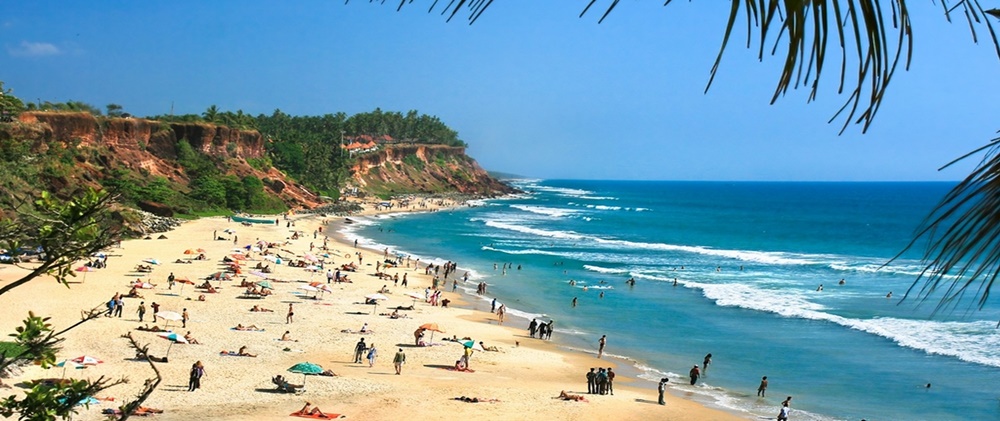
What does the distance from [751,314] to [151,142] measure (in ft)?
181

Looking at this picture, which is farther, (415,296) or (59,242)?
(415,296)

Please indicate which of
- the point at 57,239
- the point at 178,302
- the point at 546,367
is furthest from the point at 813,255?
the point at 57,239

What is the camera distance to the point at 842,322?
107 ft

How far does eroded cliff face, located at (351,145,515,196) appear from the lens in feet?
395

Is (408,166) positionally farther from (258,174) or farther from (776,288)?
(776,288)

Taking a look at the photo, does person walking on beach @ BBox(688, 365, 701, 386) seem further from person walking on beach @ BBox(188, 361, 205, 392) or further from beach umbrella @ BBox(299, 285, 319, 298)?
beach umbrella @ BBox(299, 285, 319, 298)

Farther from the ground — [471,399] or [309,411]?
[471,399]

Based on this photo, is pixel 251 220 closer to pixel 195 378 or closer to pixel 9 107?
pixel 9 107

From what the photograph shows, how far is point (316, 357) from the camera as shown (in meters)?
22.8

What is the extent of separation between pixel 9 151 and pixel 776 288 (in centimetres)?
4397

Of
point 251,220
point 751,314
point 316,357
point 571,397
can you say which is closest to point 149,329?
point 316,357

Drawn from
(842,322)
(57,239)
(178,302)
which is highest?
(57,239)

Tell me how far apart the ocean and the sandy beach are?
2.14 meters

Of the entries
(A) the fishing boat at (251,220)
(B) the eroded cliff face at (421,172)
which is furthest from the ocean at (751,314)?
(B) the eroded cliff face at (421,172)
